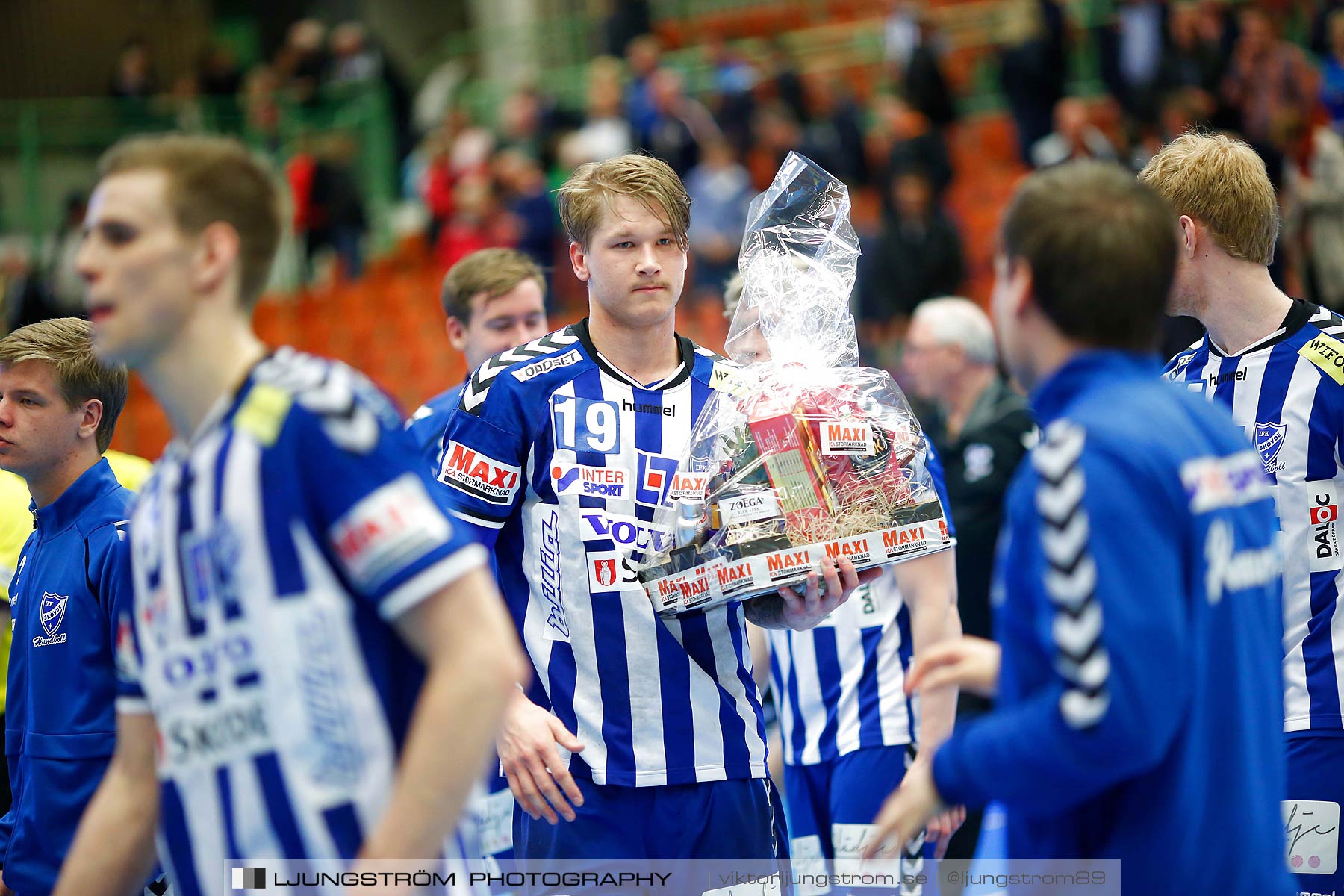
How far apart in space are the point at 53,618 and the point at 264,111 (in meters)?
15.4

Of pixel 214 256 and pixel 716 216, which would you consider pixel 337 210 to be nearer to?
pixel 716 216

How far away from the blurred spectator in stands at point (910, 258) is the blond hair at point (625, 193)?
24.6 feet

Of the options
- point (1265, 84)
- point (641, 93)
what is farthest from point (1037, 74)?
point (641, 93)

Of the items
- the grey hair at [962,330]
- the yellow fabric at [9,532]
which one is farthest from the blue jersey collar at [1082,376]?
the grey hair at [962,330]

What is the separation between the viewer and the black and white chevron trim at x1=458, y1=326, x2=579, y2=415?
12.7 ft

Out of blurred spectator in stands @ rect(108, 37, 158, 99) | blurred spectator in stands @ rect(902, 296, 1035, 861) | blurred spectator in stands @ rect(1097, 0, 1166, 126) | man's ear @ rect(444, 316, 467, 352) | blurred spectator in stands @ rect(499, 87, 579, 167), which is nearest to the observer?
man's ear @ rect(444, 316, 467, 352)

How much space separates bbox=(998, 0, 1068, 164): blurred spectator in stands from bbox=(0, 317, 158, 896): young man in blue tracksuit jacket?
407 inches

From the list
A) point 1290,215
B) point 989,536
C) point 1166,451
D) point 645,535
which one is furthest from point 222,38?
point 1166,451

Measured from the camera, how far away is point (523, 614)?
3.82 m

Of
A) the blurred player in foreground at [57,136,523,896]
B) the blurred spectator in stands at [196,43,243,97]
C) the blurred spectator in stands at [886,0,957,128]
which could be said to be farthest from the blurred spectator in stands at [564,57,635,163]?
the blurred player in foreground at [57,136,523,896]

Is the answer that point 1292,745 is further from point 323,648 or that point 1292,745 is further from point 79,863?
point 79,863

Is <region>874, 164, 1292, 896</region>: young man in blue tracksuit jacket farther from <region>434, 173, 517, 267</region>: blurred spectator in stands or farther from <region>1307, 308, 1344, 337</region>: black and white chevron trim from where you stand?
<region>434, 173, 517, 267</region>: blurred spectator in stands

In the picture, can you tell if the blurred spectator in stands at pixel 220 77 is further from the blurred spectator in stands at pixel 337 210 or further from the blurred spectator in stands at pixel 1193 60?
the blurred spectator in stands at pixel 1193 60

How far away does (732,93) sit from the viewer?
47.4 ft
